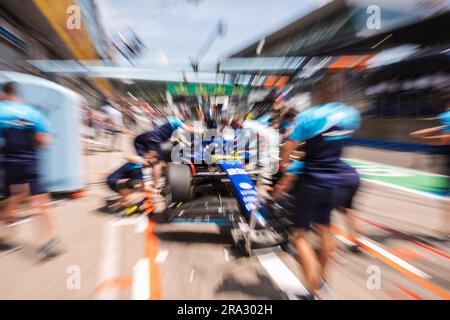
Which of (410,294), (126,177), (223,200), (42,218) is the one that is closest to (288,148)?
(410,294)

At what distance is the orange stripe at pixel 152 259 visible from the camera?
2336 mm

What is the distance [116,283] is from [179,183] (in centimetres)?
152

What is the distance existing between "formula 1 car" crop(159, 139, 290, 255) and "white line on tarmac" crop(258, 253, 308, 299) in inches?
6.3

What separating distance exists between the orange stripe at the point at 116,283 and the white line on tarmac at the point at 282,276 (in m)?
1.28

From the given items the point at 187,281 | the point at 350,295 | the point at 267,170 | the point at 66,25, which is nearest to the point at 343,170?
the point at 350,295

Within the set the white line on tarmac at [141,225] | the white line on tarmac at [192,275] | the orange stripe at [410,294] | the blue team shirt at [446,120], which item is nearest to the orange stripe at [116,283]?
the white line on tarmac at [192,275]

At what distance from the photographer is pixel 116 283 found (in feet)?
8.16

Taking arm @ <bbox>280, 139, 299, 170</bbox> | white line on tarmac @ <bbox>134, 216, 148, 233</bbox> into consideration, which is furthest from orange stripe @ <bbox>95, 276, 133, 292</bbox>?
arm @ <bbox>280, 139, 299, 170</bbox>

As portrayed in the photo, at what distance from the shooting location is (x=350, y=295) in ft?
7.64

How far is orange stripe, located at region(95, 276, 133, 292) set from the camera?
2.41 m

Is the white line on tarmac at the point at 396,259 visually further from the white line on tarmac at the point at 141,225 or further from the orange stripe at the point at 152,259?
the white line on tarmac at the point at 141,225

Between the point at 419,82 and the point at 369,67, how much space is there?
12.8 feet

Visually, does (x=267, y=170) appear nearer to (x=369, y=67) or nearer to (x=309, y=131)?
(x=309, y=131)
